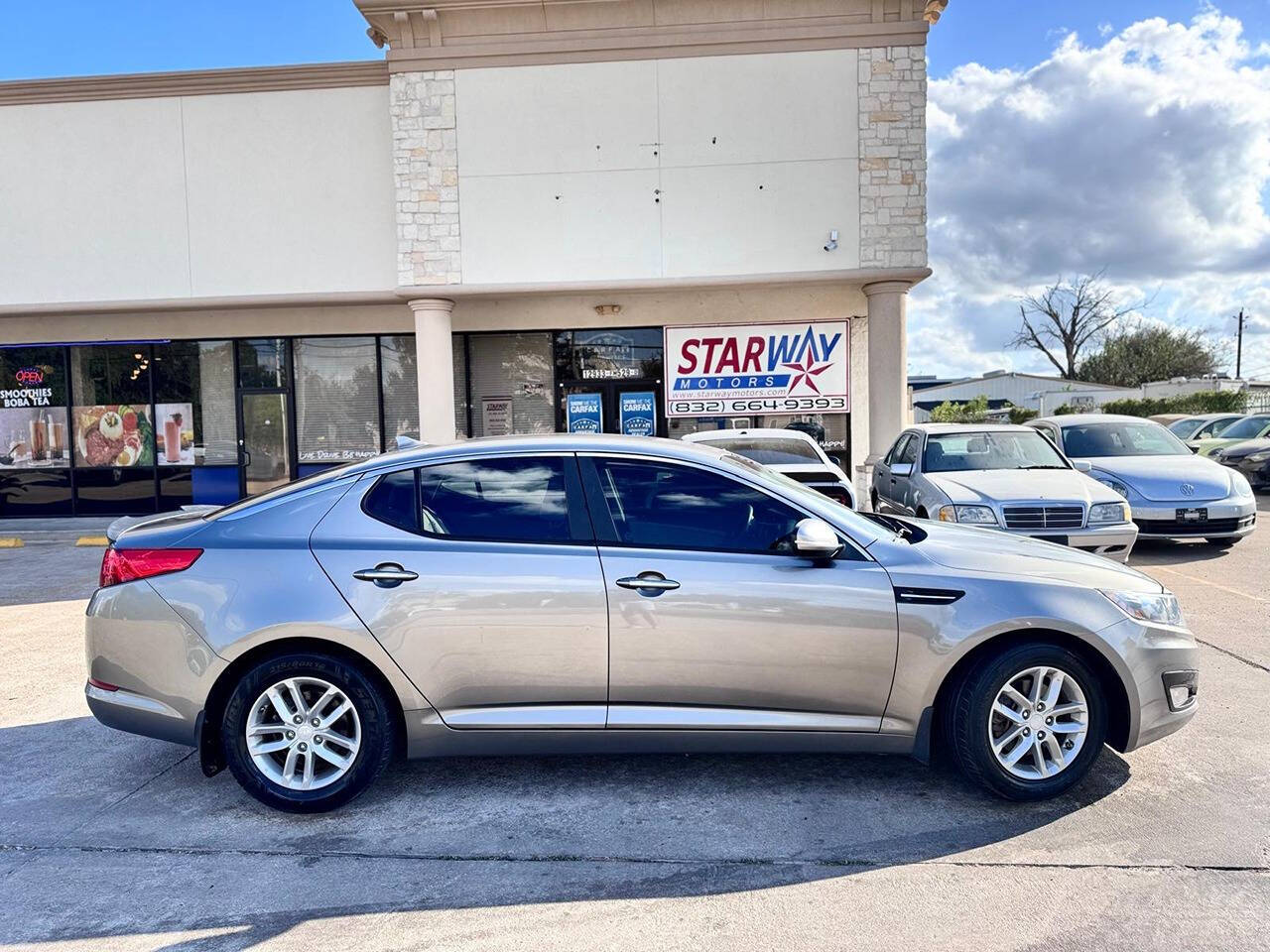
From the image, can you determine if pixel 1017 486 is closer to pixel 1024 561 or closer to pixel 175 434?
pixel 1024 561

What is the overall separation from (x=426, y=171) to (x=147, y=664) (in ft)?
34.3

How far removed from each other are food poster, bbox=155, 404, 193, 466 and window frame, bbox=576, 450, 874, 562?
43.5 feet

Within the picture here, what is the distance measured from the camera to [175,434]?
15.1 metres

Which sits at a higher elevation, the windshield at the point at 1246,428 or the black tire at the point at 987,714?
the windshield at the point at 1246,428

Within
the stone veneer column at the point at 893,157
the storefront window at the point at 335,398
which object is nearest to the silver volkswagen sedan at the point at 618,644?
the stone veneer column at the point at 893,157

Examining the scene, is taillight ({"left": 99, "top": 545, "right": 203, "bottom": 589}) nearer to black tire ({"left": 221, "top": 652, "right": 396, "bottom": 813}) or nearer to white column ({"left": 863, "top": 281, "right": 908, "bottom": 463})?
black tire ({"left": 221, "top": 652, "right": 396, "bottom": 813})

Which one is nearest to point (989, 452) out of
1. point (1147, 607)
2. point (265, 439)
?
point (1147, 607)

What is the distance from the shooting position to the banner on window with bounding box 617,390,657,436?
1464 cm

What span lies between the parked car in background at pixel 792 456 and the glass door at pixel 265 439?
8.34 metres

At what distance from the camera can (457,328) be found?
14656mm

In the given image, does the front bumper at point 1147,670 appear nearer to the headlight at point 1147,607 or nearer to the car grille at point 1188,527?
the headlight at point 1147,607

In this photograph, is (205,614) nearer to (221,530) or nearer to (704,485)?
(221,530)

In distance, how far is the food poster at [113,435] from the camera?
15078mm

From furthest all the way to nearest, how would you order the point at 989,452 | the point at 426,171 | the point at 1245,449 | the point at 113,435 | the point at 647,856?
the point at 1245,449, the point at 113,435, the point at 426,171, the point at 989,452, the point at 647,856
